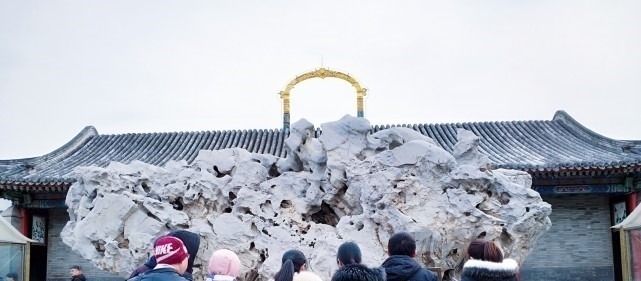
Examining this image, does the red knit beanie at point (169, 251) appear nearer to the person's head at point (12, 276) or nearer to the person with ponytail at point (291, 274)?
the person with ponytail at point (291, 274)

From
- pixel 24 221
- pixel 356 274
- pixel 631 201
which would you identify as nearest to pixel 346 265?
pixel 356 274

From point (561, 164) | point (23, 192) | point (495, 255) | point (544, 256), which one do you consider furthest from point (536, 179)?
point (495, 255)

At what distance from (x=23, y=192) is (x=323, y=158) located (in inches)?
379

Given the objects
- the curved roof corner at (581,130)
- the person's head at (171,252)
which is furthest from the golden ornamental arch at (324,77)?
the person's head at (171,252)

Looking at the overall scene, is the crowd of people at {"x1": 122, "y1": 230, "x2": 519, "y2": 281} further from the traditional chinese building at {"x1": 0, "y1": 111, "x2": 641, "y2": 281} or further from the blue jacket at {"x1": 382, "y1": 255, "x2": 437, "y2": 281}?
the traditional chinese building at {"x1": 0, "y1": 111, "x2": 641, "y2": 281}

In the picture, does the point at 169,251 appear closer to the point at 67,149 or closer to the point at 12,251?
the point at 12,251

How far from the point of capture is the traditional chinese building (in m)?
15.6

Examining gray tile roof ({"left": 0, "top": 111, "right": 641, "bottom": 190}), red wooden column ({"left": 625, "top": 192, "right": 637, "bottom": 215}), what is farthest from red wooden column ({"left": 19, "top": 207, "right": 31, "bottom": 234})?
red wooden column ({"left": 625, "top": 192, "right": 637, "bottom": 215})

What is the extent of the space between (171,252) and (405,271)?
1.76 meters

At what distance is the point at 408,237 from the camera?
4980mm

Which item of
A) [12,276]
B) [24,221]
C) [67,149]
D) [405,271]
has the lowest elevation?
Answer: [12,276]

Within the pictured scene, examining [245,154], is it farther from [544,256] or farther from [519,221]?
[544,256]

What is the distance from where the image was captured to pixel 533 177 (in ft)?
50.9

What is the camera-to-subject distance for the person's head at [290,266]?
4762mm
